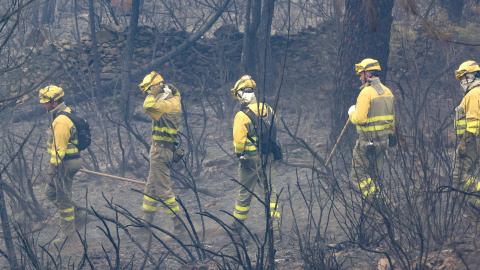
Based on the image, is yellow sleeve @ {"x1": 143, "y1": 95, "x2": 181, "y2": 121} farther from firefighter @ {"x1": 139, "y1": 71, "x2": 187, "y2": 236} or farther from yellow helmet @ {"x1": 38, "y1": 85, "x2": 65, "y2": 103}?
yellow helmet @ {"x1": 38, "y1": 85, "x2": 65, "y2": 103}

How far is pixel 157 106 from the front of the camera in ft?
20.4

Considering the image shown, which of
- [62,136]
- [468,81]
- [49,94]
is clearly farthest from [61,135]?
[468,81]

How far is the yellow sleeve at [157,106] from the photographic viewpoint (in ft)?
20.2

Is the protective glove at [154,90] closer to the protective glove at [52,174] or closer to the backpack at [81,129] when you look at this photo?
the backpack at [81,129]

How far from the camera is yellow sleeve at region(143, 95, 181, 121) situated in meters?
6.16

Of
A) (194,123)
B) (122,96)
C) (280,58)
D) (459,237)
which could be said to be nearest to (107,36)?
(122,96)

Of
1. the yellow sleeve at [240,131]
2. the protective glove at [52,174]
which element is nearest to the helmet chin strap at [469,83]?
the yellow sleeve at [240,131]

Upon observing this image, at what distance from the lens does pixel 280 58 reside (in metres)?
12.9

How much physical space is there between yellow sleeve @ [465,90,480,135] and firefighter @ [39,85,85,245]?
192 inches

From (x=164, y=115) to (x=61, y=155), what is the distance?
142 cm

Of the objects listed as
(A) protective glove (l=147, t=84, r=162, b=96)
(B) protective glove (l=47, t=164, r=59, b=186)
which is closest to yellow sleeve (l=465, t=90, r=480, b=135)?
(A) protective glove (l=147, t=84, r=162, b=96)

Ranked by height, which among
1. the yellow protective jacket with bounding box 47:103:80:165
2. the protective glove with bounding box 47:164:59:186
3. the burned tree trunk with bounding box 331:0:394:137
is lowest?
the protective glove with bounding box 47:164:59:186

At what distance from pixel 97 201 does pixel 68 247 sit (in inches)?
62.6

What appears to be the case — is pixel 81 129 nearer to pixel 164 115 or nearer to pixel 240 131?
pixel 164 115
